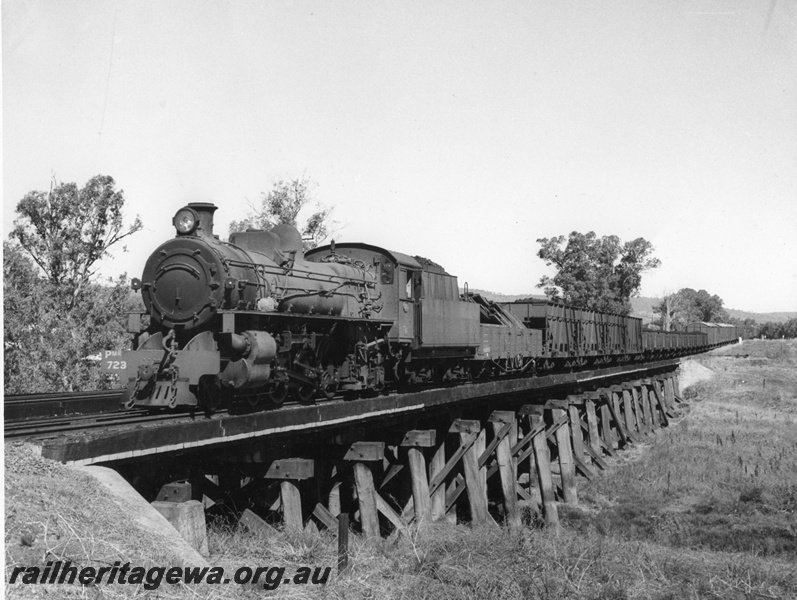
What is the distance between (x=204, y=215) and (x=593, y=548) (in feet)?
24.0

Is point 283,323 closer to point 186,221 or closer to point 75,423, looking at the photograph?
point 186,221

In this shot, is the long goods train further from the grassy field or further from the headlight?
the grassy field

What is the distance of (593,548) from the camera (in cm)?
916

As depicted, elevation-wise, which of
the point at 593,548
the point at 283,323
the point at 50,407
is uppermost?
the point at 283,323

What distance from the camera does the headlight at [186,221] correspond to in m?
10.6

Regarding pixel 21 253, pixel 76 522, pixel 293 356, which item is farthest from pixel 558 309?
pixel 76 522

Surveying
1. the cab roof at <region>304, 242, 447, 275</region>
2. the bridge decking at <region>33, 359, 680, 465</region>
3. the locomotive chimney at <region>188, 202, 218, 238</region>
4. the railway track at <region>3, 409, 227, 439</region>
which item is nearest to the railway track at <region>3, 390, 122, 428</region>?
the railway track at <region>3, 409, 227, 439</region>

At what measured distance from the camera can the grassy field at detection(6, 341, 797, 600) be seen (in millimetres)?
6090

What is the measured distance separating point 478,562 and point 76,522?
4374 millimetres

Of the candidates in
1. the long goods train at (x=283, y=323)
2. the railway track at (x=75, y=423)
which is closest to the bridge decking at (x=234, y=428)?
the railway track at (x=75, y=423)

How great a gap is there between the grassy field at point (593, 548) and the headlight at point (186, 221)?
14.5 ft

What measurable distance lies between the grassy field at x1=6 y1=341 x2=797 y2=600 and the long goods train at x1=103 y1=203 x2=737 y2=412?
2.17m

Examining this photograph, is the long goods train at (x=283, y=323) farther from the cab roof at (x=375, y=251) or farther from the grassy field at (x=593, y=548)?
the grassy field at (x=593, y=548)

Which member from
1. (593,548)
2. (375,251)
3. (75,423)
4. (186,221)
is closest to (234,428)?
(75,423)
